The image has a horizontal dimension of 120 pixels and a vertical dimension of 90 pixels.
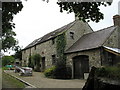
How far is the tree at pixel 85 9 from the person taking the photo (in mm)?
7527

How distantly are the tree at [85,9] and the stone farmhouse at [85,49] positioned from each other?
8.36 m

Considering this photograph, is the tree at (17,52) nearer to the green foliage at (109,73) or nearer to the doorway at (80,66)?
the doorway at (80,66)

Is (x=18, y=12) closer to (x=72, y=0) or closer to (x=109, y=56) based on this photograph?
(x=72, y=0)

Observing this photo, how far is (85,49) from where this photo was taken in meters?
17.7

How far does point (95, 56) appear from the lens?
1670cm

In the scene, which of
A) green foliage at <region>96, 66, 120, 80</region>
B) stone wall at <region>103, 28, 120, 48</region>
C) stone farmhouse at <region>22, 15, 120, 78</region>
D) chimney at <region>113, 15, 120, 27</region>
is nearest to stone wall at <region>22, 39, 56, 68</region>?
stone farmhouse at <region>22, 15, 120, 78</region>

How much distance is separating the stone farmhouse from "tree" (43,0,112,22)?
329 inches

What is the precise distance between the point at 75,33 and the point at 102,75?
17.2 metres

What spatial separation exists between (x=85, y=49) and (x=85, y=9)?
33.7 feet

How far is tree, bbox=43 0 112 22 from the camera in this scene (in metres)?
7.53

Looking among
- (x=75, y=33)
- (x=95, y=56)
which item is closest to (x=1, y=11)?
(x=95, y=56)

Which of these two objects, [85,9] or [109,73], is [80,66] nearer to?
[85,9]

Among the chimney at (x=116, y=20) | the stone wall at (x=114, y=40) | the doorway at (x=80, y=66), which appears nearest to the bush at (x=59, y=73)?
the doorway at (x=80, y=66)

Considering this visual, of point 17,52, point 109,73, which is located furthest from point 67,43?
point 17,52
